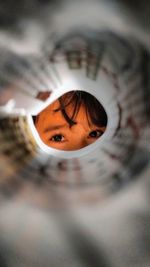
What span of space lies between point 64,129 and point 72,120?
6 centimetres

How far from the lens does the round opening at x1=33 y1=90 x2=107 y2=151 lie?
1.12 metres

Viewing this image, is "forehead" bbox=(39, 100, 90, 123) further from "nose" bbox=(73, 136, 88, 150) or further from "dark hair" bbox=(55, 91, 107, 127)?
"nose" bbox=(73, 136, 88, 150)

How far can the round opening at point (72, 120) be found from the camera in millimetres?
1122

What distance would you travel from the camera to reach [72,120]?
1.23m

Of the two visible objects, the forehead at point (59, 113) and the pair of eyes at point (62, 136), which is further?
the forehead at point (59, 113)

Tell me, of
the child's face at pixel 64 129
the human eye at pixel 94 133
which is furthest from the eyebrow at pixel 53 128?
the human eye at pixel 94 133

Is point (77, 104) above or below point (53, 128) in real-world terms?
above

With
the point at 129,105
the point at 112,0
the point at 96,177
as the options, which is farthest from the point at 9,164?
the point at 112,0

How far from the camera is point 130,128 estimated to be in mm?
727

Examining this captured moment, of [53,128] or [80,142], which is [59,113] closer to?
[53,128]

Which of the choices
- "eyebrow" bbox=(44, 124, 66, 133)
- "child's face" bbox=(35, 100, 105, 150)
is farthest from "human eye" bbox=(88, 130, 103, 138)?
"eyebrow" bbox=(44, 124, 66, 133)

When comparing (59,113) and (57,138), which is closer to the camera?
(57,138)

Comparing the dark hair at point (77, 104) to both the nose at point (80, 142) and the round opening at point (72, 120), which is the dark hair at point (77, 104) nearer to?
the round opening at point (72, 120)

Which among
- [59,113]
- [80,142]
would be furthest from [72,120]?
[80,142]
